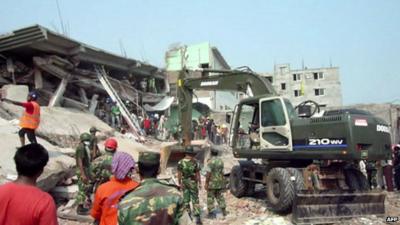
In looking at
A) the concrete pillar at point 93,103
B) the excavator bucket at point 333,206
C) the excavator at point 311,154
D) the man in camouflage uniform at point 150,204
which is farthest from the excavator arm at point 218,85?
the man in camouflage uniform at point 150,204

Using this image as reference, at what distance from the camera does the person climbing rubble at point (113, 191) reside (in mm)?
3746

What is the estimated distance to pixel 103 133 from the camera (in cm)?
1477

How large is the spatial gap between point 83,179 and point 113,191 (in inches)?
183

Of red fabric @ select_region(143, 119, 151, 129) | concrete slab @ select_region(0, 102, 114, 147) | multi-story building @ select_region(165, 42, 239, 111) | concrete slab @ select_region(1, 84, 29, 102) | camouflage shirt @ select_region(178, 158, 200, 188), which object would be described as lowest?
camouflage shirt @ select_region(178, 158, 200, 188)

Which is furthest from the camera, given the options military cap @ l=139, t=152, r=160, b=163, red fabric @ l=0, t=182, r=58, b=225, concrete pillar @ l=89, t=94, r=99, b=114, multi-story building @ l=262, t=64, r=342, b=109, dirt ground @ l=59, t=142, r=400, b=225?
multi-story building @ l=262, t=64, r=342, b=109

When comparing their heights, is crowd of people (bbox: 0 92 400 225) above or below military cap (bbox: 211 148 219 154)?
below

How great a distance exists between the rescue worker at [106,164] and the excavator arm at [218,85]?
4126 millimetres

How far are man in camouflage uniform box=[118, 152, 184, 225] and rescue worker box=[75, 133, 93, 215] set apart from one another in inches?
217

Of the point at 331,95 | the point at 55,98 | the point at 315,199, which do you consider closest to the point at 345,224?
the point at 315,199

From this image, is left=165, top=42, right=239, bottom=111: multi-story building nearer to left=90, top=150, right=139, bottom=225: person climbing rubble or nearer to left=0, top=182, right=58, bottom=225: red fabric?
left=90, top=150, right=139, bottom=225: person climbing rubble

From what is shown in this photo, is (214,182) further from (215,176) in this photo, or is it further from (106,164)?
(106,164)

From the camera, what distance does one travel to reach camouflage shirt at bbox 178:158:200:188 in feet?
25.9

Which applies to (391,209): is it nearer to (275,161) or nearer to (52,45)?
(275,161)

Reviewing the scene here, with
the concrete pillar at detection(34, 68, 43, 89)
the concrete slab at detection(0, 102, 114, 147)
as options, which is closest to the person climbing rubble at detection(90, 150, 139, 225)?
the concrete slab at detection(0, 102, 114, 147)
